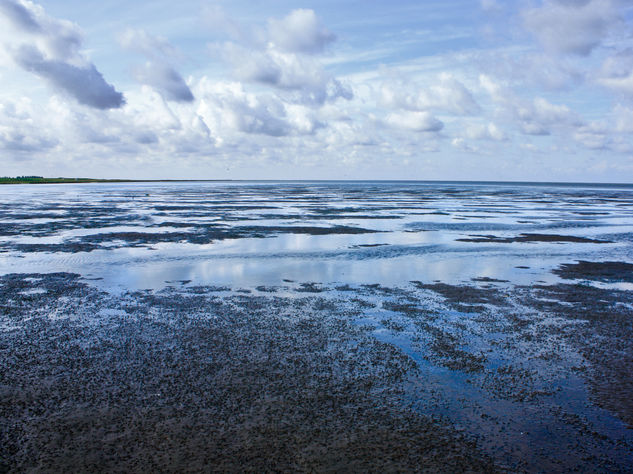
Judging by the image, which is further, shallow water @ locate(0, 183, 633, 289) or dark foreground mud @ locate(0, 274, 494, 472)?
shallow water @ locate(0, 183, 633, 289)

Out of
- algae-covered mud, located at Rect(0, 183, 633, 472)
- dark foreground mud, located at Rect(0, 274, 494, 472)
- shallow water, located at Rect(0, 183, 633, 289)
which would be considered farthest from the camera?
shallow water, located at Rect(0, 183, 633, 289)

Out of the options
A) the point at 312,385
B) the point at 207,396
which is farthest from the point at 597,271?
the point at 207,396

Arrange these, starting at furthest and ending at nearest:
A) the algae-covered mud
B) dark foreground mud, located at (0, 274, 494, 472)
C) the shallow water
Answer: the shallow water, the algae-covered mud, dark foreground mud, located at (0, 274, 494, 472)

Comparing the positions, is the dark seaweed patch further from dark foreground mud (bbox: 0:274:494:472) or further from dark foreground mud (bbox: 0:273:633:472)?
dark foreground mud (bbox: 0:274:494:472)

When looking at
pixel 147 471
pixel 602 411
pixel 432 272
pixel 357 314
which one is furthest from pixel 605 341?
pixel 147 471

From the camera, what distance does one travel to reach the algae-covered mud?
22.7ft

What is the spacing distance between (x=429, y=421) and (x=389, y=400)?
0.88 meters

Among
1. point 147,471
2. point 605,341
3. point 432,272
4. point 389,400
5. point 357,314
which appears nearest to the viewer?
point 147,471

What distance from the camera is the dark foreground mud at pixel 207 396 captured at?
6719mm

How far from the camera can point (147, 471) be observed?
6.37 m

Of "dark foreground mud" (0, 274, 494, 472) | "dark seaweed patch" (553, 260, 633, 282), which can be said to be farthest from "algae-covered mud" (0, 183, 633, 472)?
"dark seaweed patch" (553, 260, 633, 282)

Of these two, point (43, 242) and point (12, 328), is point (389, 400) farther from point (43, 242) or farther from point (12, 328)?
point (43, 242)

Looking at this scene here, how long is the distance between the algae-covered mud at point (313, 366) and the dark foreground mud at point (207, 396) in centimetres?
4

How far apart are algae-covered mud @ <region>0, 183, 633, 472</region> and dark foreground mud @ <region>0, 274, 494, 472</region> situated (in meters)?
0.04
